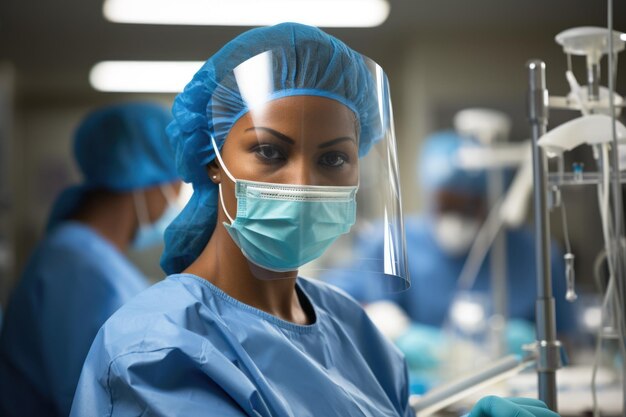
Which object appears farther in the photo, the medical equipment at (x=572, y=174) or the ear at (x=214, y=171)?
the medical equipment at (x=572, y=174)

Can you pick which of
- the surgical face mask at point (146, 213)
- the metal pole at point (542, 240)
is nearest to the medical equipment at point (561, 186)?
the metal pole at point (542, 240)

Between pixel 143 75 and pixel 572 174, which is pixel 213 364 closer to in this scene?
pixel 572 174

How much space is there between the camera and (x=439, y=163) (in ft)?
11.5

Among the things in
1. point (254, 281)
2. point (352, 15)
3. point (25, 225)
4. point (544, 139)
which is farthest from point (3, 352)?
point (25, 225)

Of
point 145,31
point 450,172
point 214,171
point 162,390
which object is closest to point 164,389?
point 162,390

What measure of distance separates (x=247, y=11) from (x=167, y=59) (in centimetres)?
95

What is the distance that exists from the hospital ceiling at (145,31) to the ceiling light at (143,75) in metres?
0.05

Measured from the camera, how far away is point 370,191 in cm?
123

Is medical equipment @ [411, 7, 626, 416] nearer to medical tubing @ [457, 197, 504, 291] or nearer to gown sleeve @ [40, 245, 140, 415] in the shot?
gown sleeve @ [40, 245, 140, 415]

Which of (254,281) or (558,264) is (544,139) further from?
(558,264)

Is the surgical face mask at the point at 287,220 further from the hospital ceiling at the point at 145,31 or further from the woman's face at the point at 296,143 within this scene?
the hospital ceiling at the point at 145,31

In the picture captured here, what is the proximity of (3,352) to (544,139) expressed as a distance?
5.23ft

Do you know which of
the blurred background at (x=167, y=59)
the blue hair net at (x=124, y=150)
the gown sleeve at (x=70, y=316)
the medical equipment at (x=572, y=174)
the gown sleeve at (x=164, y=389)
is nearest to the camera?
the gown sleeve at (x=164, y=389)

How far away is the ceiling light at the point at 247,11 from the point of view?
3686 mm
